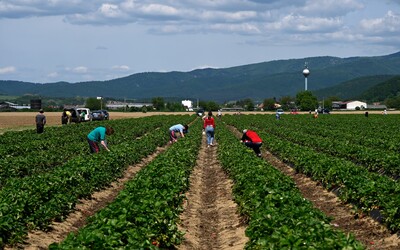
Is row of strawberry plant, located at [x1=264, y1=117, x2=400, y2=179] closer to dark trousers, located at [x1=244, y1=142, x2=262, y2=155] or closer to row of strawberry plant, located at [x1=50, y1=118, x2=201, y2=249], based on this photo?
dark trousers, located at [x1=244, y1=142, x2=262, y2=155]

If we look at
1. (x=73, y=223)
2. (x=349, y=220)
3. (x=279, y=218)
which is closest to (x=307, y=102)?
(x=349, y=220)

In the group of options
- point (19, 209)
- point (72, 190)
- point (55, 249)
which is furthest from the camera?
point (72, 190)

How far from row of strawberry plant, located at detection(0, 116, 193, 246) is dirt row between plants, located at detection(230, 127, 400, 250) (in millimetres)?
5413

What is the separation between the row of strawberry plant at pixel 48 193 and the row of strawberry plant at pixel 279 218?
3.80 meters

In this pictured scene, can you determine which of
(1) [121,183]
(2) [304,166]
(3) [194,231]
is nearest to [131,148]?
(1) [121,183]

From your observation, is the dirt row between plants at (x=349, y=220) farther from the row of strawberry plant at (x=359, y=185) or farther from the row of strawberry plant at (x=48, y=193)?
the row of strawberry plant at (x=48, y=193)

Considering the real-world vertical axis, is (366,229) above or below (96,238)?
below

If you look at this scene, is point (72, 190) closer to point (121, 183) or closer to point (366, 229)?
point (121, 183)

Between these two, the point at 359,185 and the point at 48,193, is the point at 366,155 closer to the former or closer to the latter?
the point at 359,185

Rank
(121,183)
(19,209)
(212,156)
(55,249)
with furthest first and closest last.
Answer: (212,156) < (121,183) < (19,209) < (55,249)

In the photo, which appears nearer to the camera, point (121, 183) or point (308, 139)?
point (121, 183)

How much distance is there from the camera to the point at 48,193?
14.4m

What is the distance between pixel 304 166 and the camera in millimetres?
21781

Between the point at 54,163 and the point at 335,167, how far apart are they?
1084 centimetres
